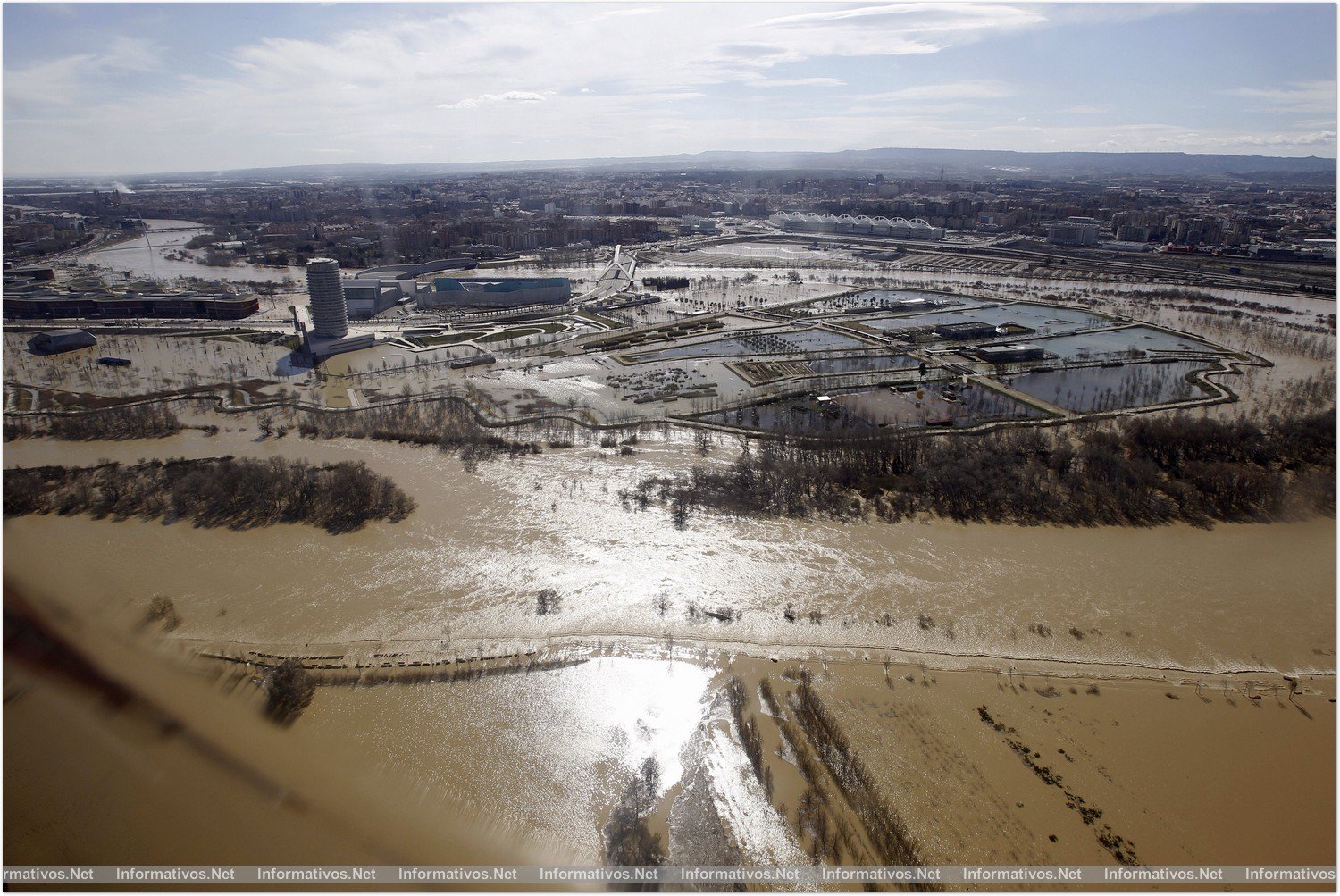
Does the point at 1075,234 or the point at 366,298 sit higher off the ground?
the point at 1075,234

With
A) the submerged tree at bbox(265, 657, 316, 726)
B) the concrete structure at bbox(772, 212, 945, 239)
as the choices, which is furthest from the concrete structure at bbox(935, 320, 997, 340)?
the concrete structure at bbox(772, 212, 945, 239)

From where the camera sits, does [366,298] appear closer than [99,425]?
No

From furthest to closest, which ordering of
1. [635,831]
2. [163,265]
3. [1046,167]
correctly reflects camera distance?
[1046,167], [163,265], [635,831]

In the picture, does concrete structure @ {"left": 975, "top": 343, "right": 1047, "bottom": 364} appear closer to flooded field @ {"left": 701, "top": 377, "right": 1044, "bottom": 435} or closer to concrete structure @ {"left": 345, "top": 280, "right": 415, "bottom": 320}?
flooded field @ {"left": 701, "top": 377, "right": 1044, "bottom": 435}

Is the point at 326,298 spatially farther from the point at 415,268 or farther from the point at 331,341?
the point at 415,268

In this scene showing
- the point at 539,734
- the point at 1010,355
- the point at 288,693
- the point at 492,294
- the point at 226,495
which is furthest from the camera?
the point at 492,294

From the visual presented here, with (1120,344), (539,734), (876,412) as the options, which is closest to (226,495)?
(539,734)

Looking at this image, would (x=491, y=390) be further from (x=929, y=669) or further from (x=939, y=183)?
(x=939, y=183)

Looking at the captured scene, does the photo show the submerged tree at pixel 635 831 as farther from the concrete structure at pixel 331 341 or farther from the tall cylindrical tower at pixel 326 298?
the tall cylindrical tower at pixel 326 298
